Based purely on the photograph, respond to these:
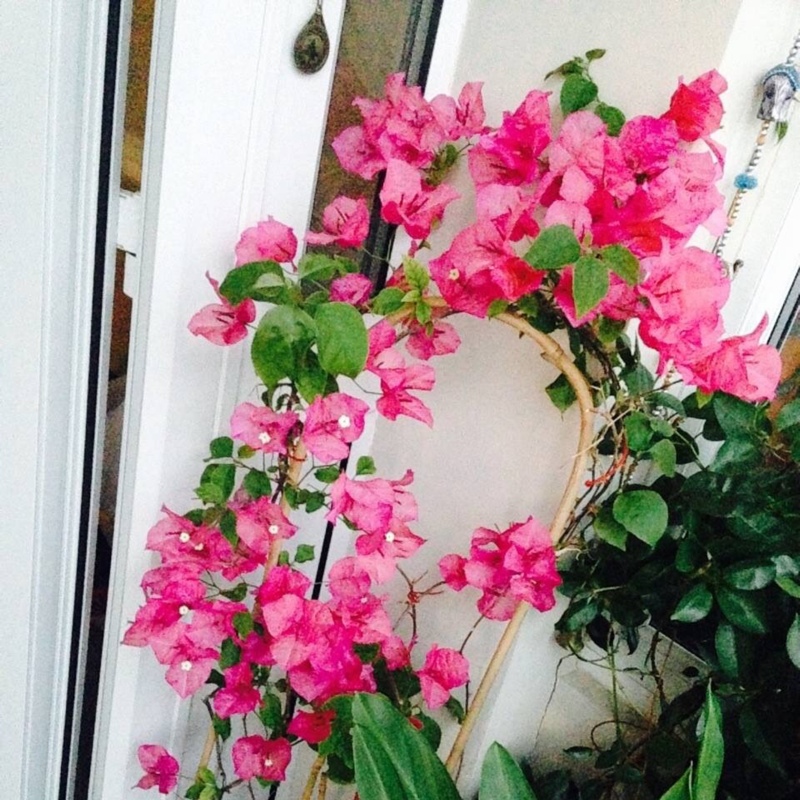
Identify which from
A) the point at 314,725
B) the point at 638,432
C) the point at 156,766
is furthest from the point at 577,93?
the point at 156,766

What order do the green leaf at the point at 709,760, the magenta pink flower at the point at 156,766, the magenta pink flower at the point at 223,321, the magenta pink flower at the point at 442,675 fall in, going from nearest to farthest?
the green leaf at the point at 709,760, the magenta pink flower at the point at 223,321, the magenta pink flower at the point at 442,675, the magenta pink flower at the point at 156,766

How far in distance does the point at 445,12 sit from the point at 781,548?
2.55 feet

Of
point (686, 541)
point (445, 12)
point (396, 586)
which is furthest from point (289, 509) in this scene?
point (445, 12)

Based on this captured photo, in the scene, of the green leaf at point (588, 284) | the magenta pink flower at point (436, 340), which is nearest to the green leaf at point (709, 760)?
the green leaf at point (588, 284)

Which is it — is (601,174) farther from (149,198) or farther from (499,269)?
(149,198)

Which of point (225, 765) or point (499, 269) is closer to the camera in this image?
point (499, 269)

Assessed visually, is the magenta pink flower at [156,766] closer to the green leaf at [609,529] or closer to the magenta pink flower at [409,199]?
the green leaf at [609,529]

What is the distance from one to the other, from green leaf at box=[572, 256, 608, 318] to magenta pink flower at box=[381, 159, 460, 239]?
244 millimetres

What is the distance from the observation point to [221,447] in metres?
0.88

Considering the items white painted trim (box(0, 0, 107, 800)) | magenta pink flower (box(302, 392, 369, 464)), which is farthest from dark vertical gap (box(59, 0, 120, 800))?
magenta pink flower (box(302, 392, 369, 464))

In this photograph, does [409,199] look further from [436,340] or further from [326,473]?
[326,473]

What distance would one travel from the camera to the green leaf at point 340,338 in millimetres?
645

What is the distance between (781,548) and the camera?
740mm

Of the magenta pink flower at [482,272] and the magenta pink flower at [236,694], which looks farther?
the magenta pink flower at [236,694]
